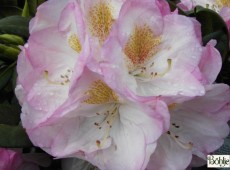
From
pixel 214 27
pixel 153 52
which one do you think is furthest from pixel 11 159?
pixel 214 27

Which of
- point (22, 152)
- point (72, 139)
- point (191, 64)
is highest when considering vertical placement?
point (191, 64)

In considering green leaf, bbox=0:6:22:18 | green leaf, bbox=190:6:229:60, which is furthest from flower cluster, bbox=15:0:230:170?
green leaf, bbox=0:6:22:18

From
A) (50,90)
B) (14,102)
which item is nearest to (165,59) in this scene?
(50,90)

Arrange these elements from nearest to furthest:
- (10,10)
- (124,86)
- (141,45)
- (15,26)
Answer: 1. (124,86)
2. (141,45)
3. (15,26)
4. (10,10)

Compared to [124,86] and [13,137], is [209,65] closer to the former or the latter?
[124,86]

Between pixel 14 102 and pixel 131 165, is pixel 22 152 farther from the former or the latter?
pixel 131 165

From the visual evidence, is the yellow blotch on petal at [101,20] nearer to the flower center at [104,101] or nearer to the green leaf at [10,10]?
the flower center at [104,101]
